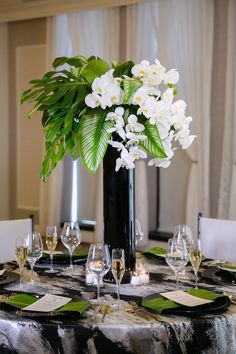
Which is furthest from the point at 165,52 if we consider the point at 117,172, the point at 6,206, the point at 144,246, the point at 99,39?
the point at 117,172

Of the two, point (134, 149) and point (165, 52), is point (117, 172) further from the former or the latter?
point (165, 52)

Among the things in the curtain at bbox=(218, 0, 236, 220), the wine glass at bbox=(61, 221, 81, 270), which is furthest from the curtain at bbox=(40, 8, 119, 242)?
the wine glass at bbox=(61, 221, 81, 270)

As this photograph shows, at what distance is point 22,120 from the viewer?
6.57m

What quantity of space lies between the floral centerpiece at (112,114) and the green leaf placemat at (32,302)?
1.63 feet

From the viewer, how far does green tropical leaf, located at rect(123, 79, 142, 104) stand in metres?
1.86

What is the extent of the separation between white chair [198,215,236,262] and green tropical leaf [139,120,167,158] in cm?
94

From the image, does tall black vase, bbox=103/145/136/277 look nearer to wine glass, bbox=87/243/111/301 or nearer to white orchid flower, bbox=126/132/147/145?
white orchid flower, bbox=126/132/147/145

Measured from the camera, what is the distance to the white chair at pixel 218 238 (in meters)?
2.75

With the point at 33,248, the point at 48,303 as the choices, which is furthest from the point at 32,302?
the point at 33,248

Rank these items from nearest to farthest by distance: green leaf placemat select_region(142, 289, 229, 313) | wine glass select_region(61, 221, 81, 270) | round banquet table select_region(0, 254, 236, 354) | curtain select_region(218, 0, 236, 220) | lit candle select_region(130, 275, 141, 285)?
1. round banquet table select_region(0, 254, 236, 354)
2. green leaf placemat select_region(142, 289, 229, 313)
3. lit candle select_region(130, 275, 141, 285)
4. wine glass select_region(61, 221, 81, 270)
5. curtain select_region(218, 0, 236, 220)

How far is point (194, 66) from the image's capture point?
5.11 metres

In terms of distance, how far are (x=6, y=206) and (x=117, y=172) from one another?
4.95 metres

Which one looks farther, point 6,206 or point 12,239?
point 6,206

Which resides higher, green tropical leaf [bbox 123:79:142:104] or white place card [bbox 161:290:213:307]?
green tropical leaf [bbox 123:79:142:104]
